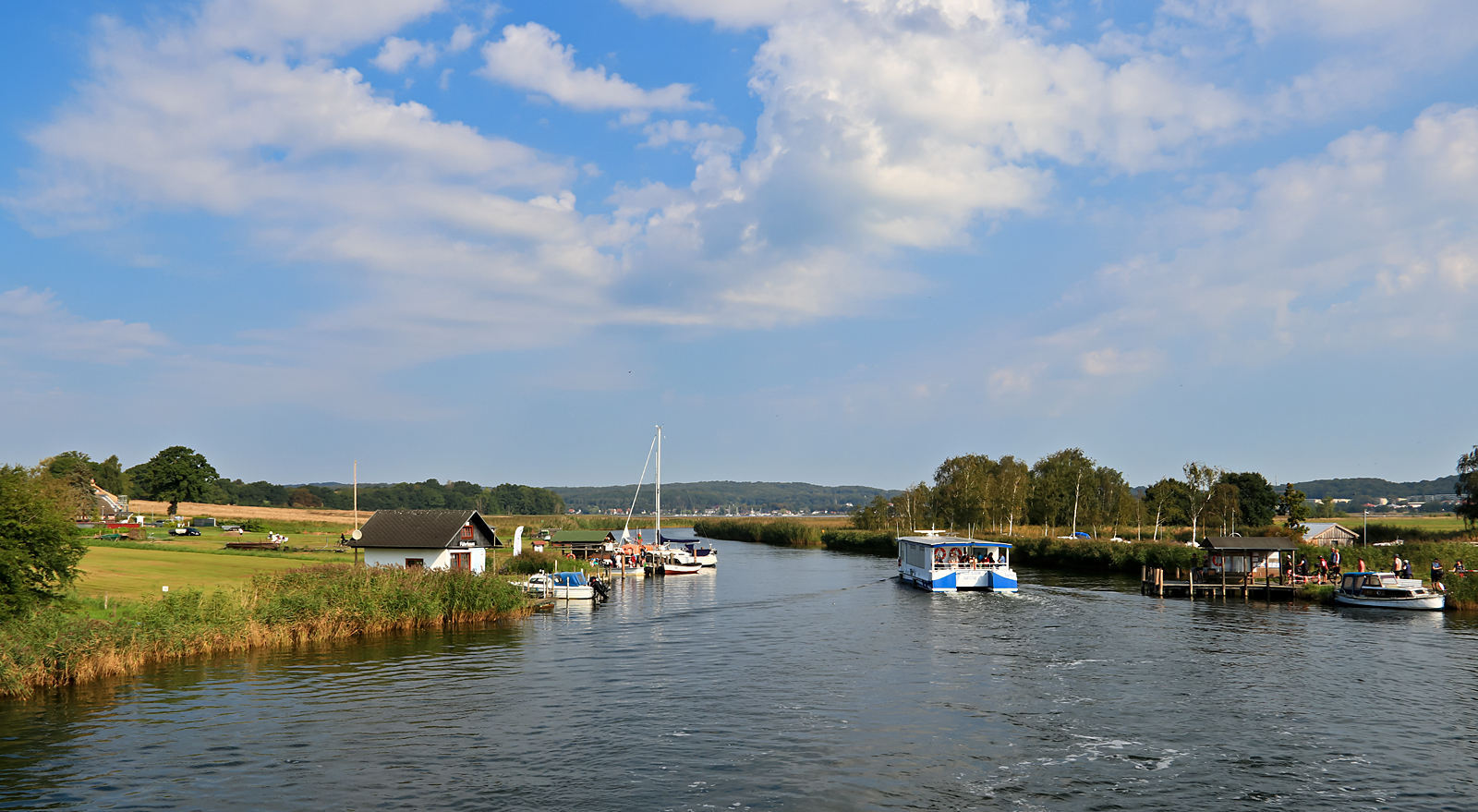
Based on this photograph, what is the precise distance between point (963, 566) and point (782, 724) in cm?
4898

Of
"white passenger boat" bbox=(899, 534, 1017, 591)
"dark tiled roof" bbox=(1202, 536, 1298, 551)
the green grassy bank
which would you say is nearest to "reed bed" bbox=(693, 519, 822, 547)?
the green grassy bank

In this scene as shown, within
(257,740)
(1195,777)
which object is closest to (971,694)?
(1195,777)

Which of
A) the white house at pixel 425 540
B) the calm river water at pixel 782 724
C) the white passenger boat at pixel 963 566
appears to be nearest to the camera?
the calm river water at pixel 782 724

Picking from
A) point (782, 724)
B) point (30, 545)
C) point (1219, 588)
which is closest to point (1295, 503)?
point (1219, 588)

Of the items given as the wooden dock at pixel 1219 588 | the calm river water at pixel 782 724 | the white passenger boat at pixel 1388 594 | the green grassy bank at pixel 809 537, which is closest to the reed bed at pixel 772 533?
the green grassy bank at pixel 809 537

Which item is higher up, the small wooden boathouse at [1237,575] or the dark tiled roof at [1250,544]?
the dark tiled roof at [1250,544]

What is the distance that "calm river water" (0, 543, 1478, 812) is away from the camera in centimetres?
2073

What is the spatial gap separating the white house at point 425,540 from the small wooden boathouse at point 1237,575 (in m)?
50.4

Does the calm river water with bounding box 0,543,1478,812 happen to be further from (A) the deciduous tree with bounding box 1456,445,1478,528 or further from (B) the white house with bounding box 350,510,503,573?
(A) the deciduous tree with bounding box 1456,445,1478,528

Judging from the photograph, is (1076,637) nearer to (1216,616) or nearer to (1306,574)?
(1216,616)

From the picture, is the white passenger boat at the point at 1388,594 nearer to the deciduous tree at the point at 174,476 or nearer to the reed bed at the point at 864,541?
the reed bed at the point at 864,541

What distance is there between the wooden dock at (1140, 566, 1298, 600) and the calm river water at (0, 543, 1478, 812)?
15.5 m

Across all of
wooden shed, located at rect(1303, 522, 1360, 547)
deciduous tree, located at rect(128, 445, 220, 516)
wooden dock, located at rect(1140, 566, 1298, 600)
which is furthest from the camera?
deciduous tree, located at rect(128, 445, 220, 516)

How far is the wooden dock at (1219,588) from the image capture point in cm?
6291
